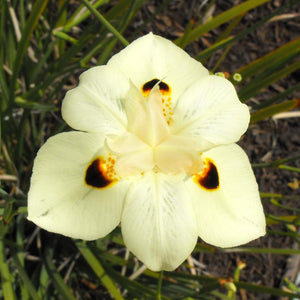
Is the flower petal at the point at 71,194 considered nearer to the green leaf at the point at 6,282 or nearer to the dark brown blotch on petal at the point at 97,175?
the dark brown blotch on petal at the point at 97,175

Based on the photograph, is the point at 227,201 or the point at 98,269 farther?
the point at 98,269

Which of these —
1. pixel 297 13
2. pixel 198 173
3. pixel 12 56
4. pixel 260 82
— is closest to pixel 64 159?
pixel 198 173

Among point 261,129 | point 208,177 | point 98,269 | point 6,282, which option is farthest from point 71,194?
point 261,129

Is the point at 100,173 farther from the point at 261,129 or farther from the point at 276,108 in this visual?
the point at 261,129

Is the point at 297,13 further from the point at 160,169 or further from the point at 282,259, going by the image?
the point at 160,169

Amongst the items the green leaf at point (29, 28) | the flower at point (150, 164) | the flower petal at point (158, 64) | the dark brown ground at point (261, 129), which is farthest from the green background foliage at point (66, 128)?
the dark brown ground at point (261, 129)

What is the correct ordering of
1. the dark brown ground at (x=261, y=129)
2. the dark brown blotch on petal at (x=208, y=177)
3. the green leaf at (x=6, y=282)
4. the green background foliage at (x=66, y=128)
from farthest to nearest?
the dark brown ground at (x=261, y=129), the green background foliage at (x=66, y=128), the green leaf at (x=6, y=282), the dark brown blotch on petal at (x=208, y=177)

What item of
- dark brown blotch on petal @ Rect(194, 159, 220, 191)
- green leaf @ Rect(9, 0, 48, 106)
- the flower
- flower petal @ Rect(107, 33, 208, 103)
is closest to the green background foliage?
green leaf @ Rect(9, 0, 48, 106)
